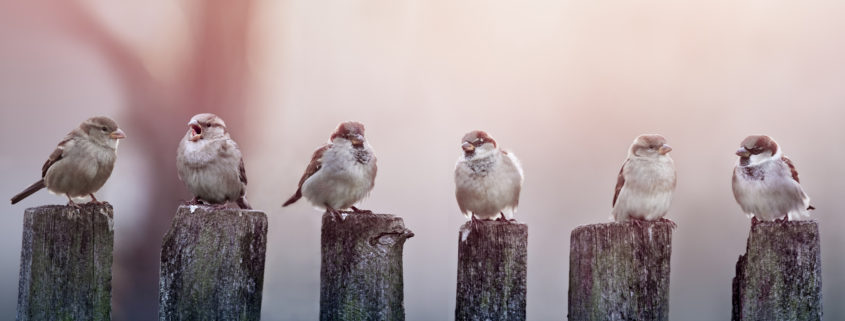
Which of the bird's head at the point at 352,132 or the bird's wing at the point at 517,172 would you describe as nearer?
the bird's head at the point at 352,132

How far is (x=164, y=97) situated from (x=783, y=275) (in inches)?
153

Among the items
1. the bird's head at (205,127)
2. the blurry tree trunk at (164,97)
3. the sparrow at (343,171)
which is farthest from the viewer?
the blurry tree trunk at (164,97)

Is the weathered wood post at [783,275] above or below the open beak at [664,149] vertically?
below

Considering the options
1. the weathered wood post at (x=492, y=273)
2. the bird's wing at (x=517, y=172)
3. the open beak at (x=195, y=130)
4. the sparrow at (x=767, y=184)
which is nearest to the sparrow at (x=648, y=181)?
the sparrow at (x=767, y=184)

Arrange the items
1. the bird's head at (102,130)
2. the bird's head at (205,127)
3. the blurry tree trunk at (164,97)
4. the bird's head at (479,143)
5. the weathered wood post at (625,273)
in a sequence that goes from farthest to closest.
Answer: the blurry tree trunk at (164,97) < the bird's head at (479,143) < the bird's head at (205,127) < the bird's head at (102,130) < the weathered wood post at (625,273)

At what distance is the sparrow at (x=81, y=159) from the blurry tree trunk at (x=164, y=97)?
99 centimetres

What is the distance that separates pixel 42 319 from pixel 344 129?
6.24 feet

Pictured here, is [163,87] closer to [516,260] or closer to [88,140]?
[88,140]

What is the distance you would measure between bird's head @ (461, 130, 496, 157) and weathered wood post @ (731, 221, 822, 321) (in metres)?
1.84

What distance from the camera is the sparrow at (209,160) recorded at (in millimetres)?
4281

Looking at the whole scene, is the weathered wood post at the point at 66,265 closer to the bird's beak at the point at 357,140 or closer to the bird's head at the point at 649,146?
the bird's beak at the point at 357,140

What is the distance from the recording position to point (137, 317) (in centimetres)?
495

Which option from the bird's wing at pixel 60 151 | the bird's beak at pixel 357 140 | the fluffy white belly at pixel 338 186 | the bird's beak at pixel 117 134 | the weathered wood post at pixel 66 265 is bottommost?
the weathered wood post at pixel 66 265

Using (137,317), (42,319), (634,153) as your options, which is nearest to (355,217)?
(42,319)
